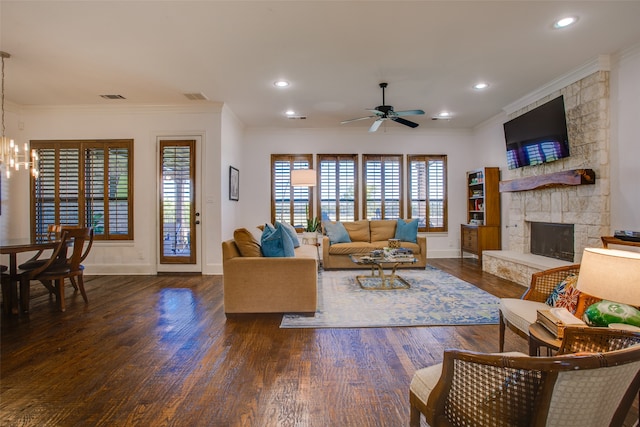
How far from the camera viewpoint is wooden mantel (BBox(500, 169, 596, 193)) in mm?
3836

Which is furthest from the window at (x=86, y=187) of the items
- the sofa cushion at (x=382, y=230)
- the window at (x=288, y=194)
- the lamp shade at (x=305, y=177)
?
the sofa cushion at (x=382, y=230)

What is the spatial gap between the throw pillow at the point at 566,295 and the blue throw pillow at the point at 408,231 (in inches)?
142

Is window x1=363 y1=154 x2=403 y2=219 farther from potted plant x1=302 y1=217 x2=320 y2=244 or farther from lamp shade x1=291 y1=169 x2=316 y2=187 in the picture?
lamp shade x1=291 y1=169 x2=316 y2=187

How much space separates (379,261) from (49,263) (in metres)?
3.79

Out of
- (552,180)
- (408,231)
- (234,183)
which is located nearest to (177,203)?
(234,183)

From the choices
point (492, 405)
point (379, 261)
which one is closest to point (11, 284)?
point (379, 261)

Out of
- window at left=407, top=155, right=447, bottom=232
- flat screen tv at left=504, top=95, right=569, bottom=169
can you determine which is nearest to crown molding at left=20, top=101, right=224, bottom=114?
window at left=407, top=155, right=447, bottom=232

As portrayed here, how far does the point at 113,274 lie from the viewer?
5.34 metres

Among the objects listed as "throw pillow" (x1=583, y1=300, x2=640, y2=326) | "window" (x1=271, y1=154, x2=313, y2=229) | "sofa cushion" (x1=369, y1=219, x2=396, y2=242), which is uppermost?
"window" (x1=271, y1=154, x2=313, y2=229)

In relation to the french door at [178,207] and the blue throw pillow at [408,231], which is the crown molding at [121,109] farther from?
the blue throw pillow at [408,231]

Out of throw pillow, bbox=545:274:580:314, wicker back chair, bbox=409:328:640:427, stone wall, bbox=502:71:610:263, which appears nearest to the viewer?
wicker back chair, bbox=409:328:640:427

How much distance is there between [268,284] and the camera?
3148 millimetres

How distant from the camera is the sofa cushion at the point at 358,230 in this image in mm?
6059

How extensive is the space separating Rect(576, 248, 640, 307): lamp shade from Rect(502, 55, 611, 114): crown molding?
3.75 meters
